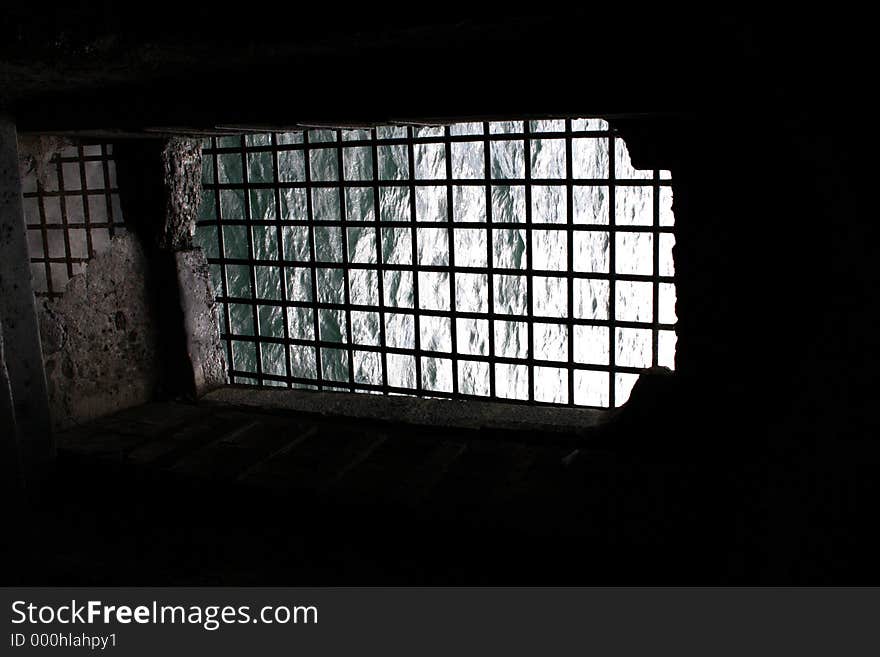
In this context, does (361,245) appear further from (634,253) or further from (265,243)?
(634,253)

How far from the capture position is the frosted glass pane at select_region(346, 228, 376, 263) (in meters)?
16.8

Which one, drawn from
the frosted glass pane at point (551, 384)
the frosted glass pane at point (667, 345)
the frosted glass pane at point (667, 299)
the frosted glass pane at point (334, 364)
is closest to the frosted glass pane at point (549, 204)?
the frosted glass pane at point (667, 299)

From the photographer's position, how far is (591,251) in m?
20.1

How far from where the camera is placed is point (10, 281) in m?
3.63

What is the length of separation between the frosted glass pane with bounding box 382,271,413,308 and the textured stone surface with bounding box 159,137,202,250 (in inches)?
477

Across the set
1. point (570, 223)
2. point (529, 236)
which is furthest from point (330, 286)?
point (570, 223)

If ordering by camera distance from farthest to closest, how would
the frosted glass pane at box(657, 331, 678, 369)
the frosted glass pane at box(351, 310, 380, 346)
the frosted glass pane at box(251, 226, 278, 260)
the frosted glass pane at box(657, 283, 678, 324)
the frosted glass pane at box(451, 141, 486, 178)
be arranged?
the frosted glass pane at box(657, 283, 678, 324) < the frosted glass pane at box(451, 141, 486, 178) < the frosted glass pane at box(351, 310, 380, 346) < the frosted glass pane at box(657, 331, 678, 369) < the frosted glass pane at box(251, 226, 278, 260)

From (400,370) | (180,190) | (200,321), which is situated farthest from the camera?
(400,370)

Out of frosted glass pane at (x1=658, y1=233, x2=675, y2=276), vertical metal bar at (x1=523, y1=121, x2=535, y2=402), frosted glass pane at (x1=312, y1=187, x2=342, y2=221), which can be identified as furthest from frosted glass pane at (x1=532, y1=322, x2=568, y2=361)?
vertical metal bar at (x1=523, y1=121, x2=535, y2=402)

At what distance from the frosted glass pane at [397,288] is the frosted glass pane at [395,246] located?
13.2 inches

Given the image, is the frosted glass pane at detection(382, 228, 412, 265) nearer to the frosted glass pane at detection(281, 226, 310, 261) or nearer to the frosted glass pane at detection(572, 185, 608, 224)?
the frosted glass pane at detection(281, 226, 310, 261)

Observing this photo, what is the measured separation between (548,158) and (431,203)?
3.32 metres

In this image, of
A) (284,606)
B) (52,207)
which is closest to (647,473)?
(284,606)

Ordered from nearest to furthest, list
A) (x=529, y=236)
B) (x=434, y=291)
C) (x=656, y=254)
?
1. (x=656, y=254)
2. (x=529, y=236)
3. (x=434, y=291)
